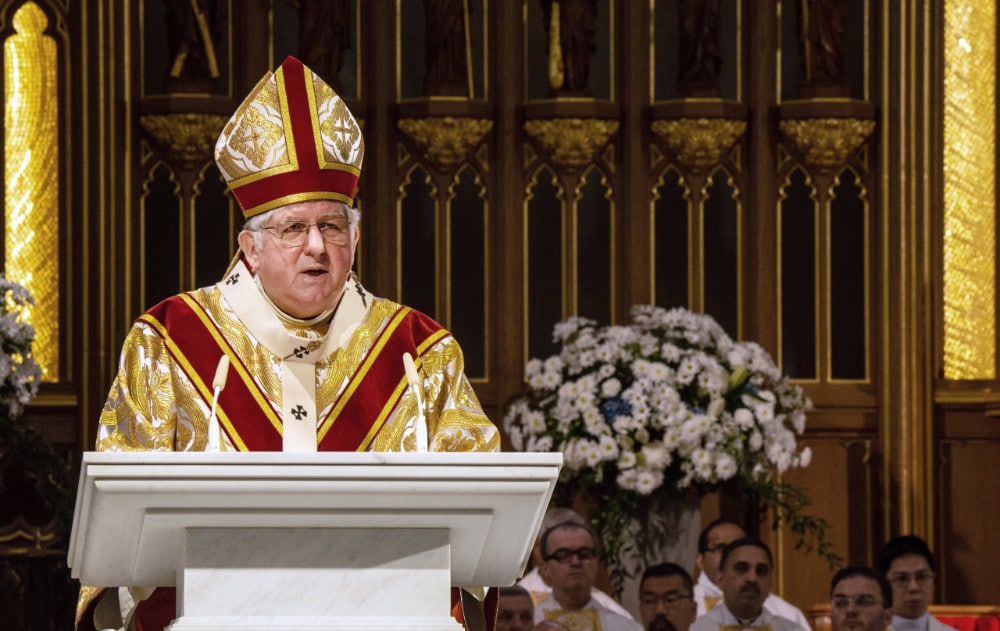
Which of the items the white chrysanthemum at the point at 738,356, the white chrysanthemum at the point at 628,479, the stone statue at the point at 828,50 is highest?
the stone statue at the point at 828,50

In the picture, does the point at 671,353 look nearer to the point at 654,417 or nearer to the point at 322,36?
the point at 654,417

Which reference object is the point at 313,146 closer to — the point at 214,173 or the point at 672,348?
the point at 672,348

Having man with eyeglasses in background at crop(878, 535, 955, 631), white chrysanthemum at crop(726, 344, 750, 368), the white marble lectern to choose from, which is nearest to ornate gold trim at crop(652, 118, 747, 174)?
white chrysanthemum at crop(726, 344, 750, 368)

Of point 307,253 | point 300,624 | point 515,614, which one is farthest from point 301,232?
point 515,614

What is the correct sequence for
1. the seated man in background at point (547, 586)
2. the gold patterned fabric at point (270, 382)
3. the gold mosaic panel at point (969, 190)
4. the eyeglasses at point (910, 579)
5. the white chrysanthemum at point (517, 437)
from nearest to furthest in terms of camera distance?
1. the gold patterned fabric at point (270, 382)
2. the seated man in background at point (547, 586)
3. the eyeglasses at point (910, 579)
4. the white chrysanthemum at point (517, 437)
5. the gold mosaic panel at point (969, 190)

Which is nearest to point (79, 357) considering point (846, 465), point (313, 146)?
point (846, 465)

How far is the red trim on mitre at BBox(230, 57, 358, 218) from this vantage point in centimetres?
370

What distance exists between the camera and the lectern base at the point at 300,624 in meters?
2.87

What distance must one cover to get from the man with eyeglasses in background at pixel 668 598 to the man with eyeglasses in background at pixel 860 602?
0.50m

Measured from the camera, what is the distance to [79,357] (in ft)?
27.9

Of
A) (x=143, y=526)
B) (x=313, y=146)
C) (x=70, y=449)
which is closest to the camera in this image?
(x=143, y=526)

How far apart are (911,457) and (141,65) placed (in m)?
3.91

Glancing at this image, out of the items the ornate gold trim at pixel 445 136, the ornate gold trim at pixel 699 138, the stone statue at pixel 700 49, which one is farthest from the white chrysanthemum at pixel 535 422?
the stone statue at pixel 700 49

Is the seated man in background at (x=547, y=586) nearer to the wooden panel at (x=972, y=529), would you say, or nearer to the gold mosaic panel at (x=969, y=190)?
the wooden panel at (x=972, y=529)
